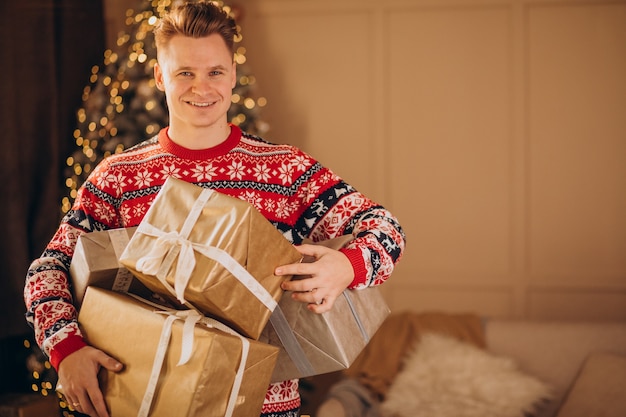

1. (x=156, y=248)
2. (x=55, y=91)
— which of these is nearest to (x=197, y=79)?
(x=156, y=248)

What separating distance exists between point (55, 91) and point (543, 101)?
7.56ft

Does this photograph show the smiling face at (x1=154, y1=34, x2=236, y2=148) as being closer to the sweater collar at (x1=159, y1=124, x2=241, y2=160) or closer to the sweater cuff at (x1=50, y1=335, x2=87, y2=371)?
the sweater collar at (x1=159, y1=124, x2=241, y2=160)

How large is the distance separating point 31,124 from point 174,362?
1.99 metres

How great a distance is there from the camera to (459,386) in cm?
284

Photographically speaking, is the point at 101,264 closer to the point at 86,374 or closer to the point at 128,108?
the point at 86,374

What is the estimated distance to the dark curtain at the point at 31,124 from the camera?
2.69 meters

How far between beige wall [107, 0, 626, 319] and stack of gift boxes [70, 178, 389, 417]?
2334mm

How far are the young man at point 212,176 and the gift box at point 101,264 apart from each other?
1.5 inches

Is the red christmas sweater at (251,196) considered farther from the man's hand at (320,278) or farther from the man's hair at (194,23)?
the man's hair at (194,23)

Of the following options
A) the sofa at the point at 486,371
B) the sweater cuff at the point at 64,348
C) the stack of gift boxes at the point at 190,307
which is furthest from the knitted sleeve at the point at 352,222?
the sofa at the point at 486,371

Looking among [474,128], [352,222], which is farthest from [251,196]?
[474,128]

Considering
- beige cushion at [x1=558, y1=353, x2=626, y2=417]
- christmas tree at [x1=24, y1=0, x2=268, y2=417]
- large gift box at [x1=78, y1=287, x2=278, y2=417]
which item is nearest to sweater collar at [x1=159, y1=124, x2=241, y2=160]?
large gift box at [x1=78, y1=287, x2=278, y2=417]

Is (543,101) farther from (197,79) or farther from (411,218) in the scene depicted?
(197,79)

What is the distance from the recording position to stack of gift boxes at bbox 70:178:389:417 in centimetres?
116
